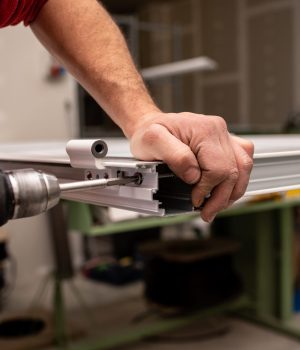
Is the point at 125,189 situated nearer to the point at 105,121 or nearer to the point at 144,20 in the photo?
the point at 105,121

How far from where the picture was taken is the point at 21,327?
2.32 meters

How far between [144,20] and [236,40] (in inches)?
57.3

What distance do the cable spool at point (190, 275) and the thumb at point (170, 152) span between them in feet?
5.43

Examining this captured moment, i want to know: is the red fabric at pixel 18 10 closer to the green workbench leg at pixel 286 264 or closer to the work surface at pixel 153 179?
the work surface at pixel 153 179

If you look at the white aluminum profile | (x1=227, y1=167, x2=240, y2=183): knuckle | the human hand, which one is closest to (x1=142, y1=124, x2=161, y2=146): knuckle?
the human hand

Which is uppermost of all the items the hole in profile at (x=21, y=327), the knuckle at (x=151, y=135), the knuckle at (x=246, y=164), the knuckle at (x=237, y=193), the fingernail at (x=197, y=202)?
the knuckle at (x=151, y=135)

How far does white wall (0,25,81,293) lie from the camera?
3.13m

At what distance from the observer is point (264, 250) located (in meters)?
2.53

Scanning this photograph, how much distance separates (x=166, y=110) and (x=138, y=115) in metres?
Answer: 2.72

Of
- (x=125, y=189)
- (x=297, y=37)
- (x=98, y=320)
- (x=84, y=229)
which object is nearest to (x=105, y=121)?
(x=297, y=37)

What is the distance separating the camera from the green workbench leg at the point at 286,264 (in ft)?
8.05

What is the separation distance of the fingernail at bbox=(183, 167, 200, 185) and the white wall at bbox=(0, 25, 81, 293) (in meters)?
2.59

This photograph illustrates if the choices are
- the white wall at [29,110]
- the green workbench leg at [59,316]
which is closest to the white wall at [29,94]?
the white wall at [29,110]

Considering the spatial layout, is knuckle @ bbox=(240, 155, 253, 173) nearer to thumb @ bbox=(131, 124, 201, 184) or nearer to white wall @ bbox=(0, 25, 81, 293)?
thumb @ bbox=(131, 124, 201, 184)
